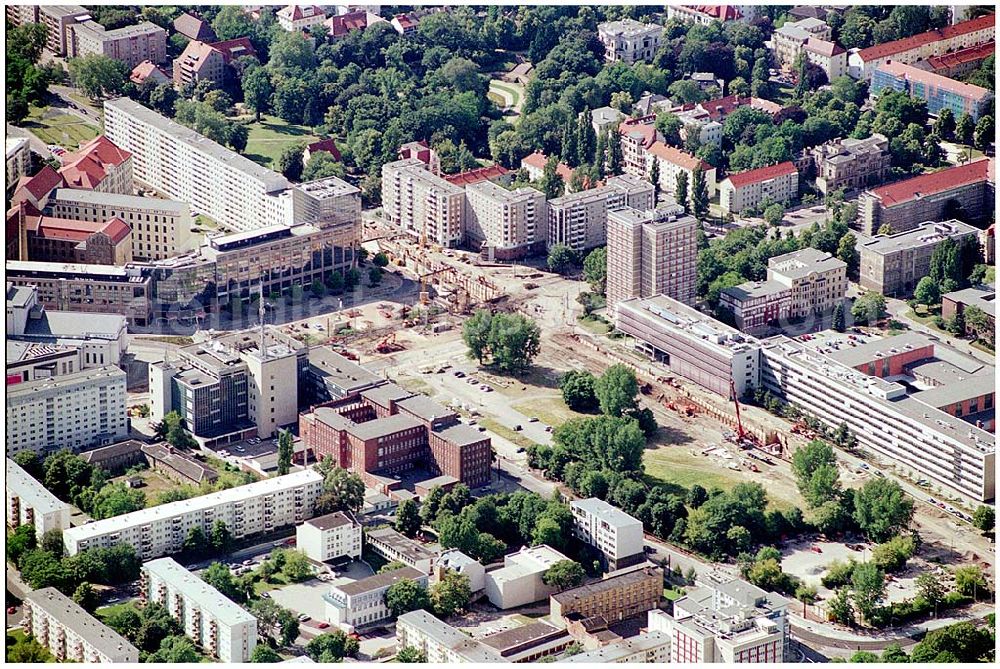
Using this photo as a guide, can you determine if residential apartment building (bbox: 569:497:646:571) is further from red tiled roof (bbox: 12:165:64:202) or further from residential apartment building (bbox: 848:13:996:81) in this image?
residential apartment building (bbox: 848:13:996:81)

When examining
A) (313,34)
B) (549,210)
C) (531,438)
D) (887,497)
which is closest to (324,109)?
(313,34)

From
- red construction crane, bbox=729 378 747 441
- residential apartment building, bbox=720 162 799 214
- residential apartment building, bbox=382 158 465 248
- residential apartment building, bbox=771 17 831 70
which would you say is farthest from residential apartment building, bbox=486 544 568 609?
residential apartment building, bbox=771 17 831 70

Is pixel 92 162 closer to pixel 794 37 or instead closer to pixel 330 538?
pixel 330 538

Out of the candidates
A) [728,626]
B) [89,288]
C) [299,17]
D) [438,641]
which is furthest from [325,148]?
[728,626]

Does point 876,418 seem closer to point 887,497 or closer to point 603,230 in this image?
point 887,497

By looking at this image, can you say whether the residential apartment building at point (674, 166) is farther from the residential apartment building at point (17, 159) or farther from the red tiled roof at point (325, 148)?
the residential apartment building at point (17, 159)
